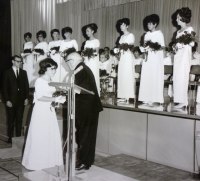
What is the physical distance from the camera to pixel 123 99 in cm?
643

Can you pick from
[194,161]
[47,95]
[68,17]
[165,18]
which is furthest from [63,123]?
[68,17]

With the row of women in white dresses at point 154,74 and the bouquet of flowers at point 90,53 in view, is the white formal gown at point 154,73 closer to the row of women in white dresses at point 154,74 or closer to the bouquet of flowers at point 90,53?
the row of women in white dresses at point 154,74

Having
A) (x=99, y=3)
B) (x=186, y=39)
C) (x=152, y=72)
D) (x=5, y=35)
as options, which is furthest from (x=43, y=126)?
(x=5, y=35)

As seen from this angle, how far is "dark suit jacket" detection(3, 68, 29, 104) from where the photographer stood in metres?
5.89

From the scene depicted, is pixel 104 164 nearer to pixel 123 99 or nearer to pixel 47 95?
pixel 47 95

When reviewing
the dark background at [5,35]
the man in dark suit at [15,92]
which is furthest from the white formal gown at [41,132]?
the dark background at [5,35]

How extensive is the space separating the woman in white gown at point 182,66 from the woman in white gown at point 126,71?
128 centimetres

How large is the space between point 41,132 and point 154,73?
2.66 metres

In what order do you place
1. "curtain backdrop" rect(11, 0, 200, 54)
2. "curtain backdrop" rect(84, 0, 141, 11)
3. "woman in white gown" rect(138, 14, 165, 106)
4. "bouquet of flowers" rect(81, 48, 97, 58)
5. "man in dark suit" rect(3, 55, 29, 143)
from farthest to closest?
"curtain backdrop" rect(84, 0, 141, 11), "curtain backdrop" rect(11, 0, 200, 54), "bouquet of flowers" rect(81, 48, 97, 58), "man in dark suit" rect(3, 55, 29, 143), "woman in white gown" rect(138, 14, 165, 106)

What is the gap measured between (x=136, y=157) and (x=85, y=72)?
177cm

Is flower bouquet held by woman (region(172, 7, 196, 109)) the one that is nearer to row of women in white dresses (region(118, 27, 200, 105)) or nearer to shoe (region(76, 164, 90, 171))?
row of women in white dresses (region(118, 27, 200, 105))

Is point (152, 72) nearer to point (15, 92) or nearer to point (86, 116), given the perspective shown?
point (86, 116)

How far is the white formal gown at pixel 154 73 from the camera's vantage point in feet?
18.7

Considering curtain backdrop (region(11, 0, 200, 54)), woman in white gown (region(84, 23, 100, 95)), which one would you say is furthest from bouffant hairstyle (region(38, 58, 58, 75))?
curtain backdrop (region(11, 0, 200, 54))
